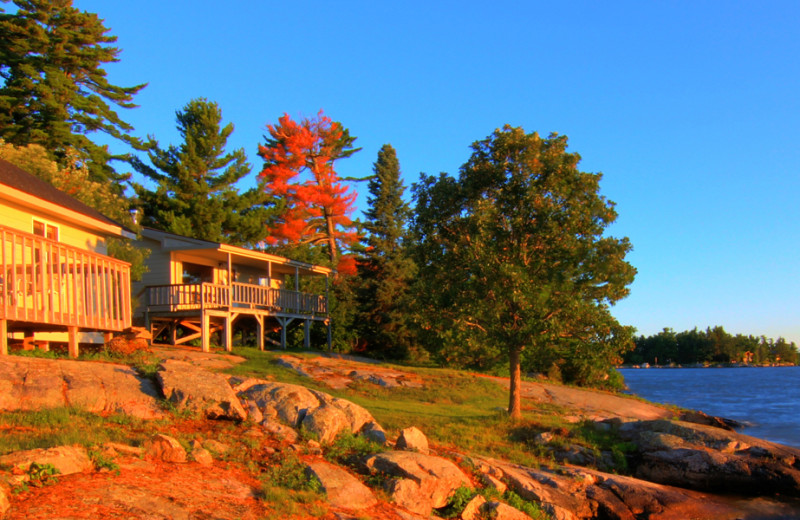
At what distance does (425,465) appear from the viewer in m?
8.59

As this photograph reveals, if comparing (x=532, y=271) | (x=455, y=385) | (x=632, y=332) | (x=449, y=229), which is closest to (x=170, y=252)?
(x=455, y=385)

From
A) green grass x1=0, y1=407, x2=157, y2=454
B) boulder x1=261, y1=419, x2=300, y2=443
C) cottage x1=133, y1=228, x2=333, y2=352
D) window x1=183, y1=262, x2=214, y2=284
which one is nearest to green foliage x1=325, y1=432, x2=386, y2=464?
boulder x1=261, y1=419, x2=300, y2=443

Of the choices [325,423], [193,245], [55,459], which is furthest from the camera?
[193,245]

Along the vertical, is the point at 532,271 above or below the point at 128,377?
above

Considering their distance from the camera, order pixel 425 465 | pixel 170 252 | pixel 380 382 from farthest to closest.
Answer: pixel 170 252 → pixel 380 382 → pixel 425 465

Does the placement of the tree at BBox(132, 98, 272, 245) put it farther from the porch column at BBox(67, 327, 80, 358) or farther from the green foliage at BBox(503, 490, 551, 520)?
the green foliage at BBox(503, 490, 551, 520)

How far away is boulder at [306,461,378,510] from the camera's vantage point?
722 cm

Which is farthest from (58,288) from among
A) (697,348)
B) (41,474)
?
(697,348)

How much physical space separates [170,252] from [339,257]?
21026 mm

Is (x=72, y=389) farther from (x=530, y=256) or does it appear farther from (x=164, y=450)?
(x=530, y=256)

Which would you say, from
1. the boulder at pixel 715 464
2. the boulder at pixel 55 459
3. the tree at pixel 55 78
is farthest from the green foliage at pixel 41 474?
the tree at pixel 55 78

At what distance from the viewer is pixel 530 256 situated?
15312mm

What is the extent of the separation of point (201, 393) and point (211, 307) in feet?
51.4

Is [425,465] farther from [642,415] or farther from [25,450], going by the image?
[642,415]
